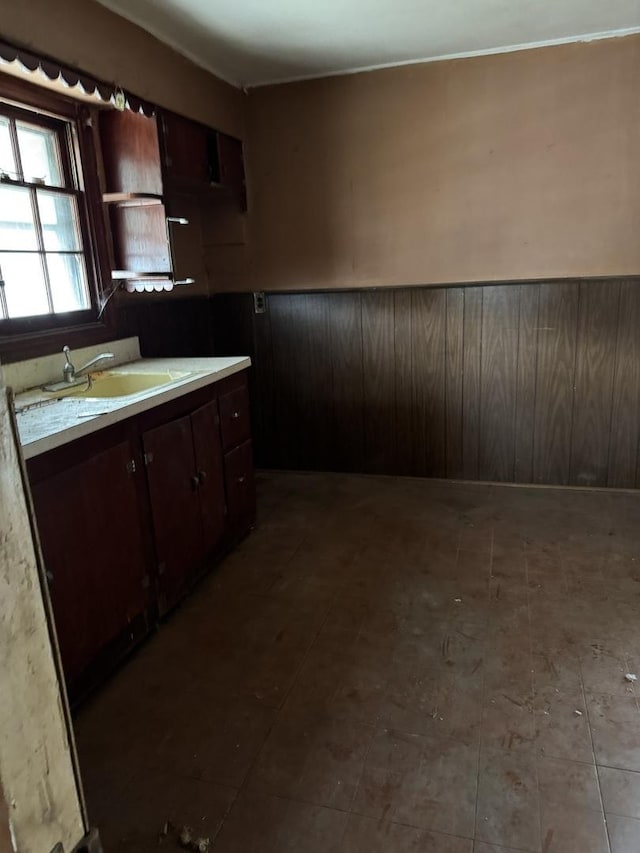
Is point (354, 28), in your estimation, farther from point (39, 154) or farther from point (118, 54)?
point (39, 154)

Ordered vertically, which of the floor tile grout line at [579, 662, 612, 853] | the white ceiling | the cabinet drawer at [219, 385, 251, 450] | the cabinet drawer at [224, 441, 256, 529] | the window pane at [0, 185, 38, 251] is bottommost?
the floor tile grout line at [579, 662, 612, 853]

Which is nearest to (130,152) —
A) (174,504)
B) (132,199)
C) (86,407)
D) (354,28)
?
(132,199)

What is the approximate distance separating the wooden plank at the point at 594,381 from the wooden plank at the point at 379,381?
3.47ft

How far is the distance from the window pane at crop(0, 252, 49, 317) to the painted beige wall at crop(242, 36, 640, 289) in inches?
62.2

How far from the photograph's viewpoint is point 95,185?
2707 mm

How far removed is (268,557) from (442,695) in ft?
3.80

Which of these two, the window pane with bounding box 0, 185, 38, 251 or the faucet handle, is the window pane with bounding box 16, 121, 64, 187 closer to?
the window pane with bounding box 0, 185, 38, 251

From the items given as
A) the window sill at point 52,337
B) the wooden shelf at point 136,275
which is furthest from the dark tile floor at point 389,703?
the wooden shelf at point 136,275

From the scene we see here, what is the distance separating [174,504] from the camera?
7.87ft

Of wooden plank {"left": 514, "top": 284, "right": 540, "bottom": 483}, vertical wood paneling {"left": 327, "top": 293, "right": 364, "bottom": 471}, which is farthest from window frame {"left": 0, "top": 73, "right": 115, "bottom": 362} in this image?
wooden plank {"left": 514, "top": 284, "right": 540, "bottom": 483}

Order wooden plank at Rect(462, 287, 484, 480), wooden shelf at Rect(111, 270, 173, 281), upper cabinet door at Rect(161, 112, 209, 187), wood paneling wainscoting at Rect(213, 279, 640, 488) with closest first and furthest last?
1. wooden shelf at Rect(111, 270, 173, 281)
2. upper cabinet door at Rect(161, 112, 209, 187)
3. wood paneling wainscoting at Rect(213, 279, 640, 488)
4. wooden plank at Rect(462, 287, 484, 480)

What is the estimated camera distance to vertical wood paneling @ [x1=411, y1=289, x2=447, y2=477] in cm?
359

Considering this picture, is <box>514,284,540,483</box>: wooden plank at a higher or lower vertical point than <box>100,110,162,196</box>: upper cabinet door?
lower

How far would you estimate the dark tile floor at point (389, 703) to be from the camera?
4.99ft
